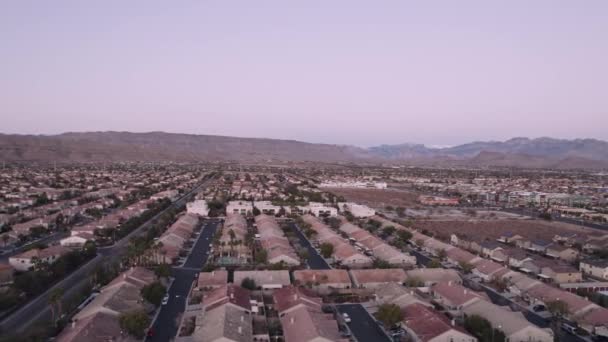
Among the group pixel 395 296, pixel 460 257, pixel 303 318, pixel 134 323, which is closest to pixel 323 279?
pixel 395 296

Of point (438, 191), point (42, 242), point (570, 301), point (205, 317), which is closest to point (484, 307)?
point (570, 301)

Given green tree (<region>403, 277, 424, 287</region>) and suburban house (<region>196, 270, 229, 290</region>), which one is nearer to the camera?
suburban house (<region>196, 270, 229, 290</region>)

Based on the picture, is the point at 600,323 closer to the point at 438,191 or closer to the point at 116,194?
the point at 116,194

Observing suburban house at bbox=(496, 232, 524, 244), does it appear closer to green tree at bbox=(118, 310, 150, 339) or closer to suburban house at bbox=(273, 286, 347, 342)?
suburban house at bbox=(273, 286, 347, 342)

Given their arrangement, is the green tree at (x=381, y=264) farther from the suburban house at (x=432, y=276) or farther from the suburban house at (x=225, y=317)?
the suburban house at (x=225, y=317)

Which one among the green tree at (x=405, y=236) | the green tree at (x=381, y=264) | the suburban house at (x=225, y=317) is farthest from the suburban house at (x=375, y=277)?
the green tree at (x=405, y=236)

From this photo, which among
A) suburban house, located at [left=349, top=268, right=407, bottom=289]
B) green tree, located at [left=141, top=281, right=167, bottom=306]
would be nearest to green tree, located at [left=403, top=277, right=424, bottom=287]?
suburban house, located at [left=349, top=268, right=407, bottom=289]
